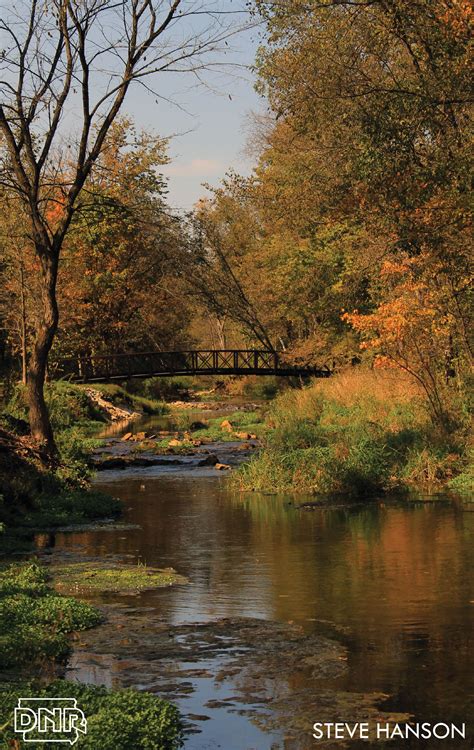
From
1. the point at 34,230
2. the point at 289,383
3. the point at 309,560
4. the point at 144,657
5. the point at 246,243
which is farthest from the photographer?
the point at 246,243

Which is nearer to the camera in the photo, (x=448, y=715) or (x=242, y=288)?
(x=448, y=715)

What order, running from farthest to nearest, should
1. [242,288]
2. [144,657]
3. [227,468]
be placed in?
[242,288], [227,468], [144,657]

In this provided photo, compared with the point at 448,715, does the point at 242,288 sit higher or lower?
higher

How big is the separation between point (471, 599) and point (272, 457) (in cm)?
1129

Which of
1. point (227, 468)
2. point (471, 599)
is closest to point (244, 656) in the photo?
point (471, 599)

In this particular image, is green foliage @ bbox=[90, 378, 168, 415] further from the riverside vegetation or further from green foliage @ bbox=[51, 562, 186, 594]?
green foliage @ bbox=[51, 562, 186, 594]

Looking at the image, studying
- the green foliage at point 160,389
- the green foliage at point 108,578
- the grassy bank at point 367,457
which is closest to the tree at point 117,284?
the green foliage at point 160,389

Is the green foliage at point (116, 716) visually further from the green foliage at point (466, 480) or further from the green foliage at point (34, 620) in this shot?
the green foliage at point (466, 480)

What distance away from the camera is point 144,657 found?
9398mm

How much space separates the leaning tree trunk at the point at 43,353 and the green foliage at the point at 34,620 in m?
9.01

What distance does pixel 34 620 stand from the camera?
397 inches

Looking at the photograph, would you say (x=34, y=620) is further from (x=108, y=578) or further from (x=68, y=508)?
(x=68, y=508)

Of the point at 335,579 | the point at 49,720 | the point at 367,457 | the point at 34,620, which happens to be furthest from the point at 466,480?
the point at 49,720

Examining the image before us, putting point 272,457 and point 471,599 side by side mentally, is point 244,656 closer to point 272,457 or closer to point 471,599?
point 471,599
